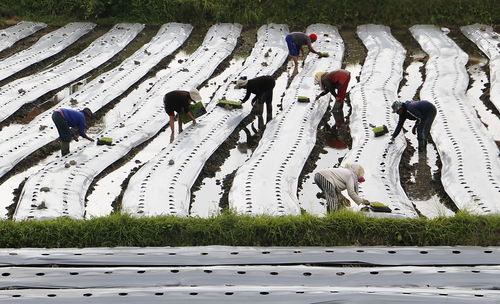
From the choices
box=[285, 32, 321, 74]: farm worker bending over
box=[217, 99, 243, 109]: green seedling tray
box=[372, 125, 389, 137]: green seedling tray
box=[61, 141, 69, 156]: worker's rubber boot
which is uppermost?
box=[285, 32, 321, 74]: farm worker bending over

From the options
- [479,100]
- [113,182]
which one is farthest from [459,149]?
[113,182]

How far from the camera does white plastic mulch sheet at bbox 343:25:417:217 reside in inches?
285

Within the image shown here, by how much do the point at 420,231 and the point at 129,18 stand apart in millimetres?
10918

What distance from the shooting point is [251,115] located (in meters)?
9.99

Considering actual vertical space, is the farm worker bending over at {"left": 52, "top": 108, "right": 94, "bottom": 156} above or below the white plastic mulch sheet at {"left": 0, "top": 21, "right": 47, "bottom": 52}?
below

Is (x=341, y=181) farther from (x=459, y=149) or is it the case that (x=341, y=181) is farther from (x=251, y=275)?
(x=459, y=149)

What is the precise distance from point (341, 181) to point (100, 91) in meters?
5.58

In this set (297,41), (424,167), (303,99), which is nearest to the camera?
(424,167)

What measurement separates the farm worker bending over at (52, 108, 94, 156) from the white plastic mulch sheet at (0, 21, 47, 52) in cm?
599

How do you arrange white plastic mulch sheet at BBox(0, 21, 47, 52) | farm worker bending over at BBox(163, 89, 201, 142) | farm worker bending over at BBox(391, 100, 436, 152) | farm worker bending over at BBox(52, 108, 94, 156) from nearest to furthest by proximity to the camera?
farm worker bending over at BBox(52, 108, 94, 156), farm worker bending over at BBox(391, 100, 436, 152), farm worker bending over at BBox(163, 89, 201, 142), white plastic mulch sheet at BBox(0, 21, 47, 52)

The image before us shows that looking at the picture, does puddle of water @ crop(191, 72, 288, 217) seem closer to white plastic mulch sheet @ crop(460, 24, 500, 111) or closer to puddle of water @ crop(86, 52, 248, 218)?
puddle of water @ crop(86, 52, 248, 218)

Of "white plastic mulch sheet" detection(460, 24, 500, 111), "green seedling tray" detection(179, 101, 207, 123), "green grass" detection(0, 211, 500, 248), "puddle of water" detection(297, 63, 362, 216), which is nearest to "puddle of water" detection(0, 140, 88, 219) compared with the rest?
"green grass" detection(0, 211, 500, 248)

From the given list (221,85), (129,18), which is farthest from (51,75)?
(129,18)

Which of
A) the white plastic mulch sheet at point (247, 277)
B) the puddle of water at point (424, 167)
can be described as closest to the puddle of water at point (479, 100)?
the puddle of water at point (424, 167)
